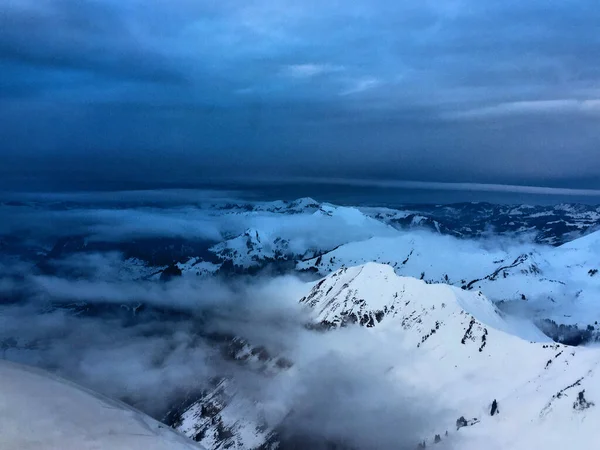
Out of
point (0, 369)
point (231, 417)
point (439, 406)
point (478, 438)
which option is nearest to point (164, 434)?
point (0, 369)

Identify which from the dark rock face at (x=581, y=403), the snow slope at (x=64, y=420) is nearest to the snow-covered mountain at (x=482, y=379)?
the dark rock face at (x=581, y=403)

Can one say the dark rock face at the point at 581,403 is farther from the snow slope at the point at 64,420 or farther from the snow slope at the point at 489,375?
the snow slope at the point at 64,420

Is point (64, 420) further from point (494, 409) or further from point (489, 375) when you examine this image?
point (489, 375)

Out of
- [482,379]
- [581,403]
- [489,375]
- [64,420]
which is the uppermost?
[64,420]

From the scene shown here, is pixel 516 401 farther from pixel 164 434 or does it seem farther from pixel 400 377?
pixel 164 434

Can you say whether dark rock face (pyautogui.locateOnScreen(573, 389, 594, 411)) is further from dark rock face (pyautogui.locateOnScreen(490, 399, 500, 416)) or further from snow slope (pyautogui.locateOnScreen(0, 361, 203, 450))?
snow slope (pyautogui.locateOnScreen(0, 361, 203, 450))

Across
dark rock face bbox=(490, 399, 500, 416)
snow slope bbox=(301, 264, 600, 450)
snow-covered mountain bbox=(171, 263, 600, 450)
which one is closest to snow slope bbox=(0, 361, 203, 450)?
snow slope bbox=(301, 264, 600, 450)

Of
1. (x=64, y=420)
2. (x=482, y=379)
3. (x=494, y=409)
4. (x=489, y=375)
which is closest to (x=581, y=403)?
(x=494, y=409)
